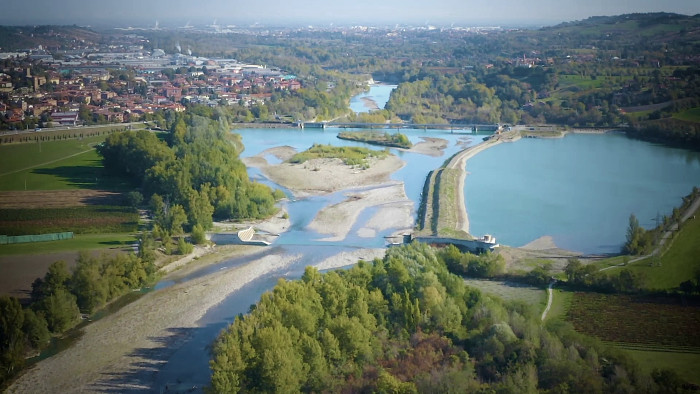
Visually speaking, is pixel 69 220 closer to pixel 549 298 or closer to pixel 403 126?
pixel 549 298

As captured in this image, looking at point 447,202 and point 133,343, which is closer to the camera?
point 133,343

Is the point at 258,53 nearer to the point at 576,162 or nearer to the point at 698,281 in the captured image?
the point at 576,162

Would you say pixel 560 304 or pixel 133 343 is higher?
pixel 560 304

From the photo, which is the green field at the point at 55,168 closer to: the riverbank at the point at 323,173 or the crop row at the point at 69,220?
the crop row at the point at 69,220

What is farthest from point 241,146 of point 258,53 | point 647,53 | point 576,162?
point 258,53

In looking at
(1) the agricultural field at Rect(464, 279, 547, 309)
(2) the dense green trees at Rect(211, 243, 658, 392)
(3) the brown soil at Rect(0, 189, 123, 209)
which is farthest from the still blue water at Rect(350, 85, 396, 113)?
(2) the dense green trees at Rect(211, 243, 658, 392)

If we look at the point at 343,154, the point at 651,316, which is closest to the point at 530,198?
the point at 343,154

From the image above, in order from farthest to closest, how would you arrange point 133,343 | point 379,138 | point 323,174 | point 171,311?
point 379,138 < point 323,174 < point 171,311 < point 133,343

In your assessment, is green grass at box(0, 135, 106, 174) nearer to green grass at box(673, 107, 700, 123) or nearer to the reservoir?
the reservoir

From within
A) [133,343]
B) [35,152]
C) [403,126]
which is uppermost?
[35,152]
